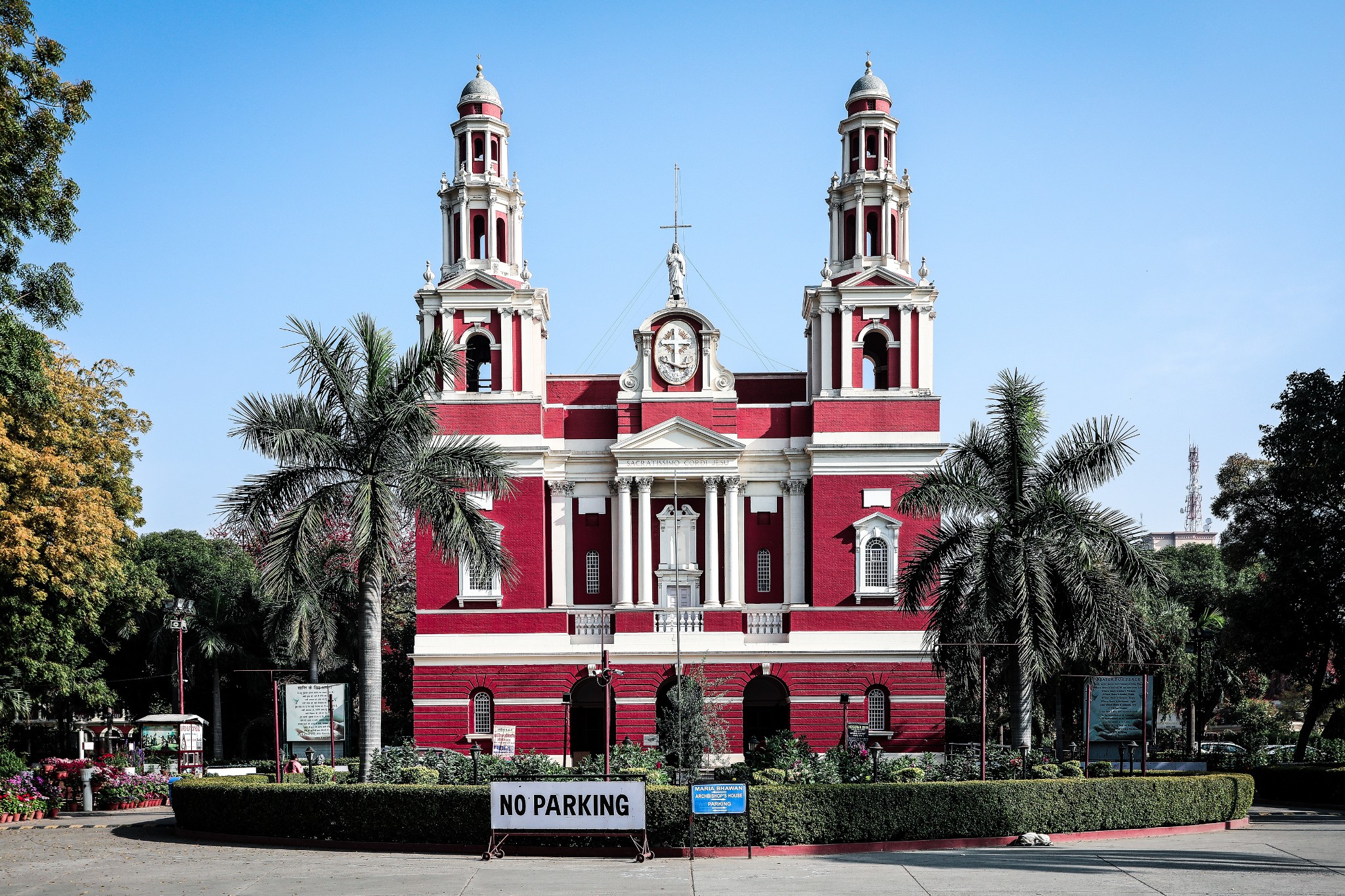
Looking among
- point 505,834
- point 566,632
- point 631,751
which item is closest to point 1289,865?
point 505,834

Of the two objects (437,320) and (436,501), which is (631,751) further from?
(437,320)

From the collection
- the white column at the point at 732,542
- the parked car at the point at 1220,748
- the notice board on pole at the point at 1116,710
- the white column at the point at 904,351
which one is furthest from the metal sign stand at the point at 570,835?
the parked car at the point at 1220,748

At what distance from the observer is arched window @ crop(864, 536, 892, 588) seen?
140 ft

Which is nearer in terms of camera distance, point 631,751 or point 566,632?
point 631,751

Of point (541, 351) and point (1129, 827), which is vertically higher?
point (541, 351)

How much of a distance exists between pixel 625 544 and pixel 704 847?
20.8 meters

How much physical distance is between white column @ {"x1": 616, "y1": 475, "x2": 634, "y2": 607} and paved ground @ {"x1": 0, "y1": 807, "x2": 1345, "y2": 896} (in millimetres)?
19882

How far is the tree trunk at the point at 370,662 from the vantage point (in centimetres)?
2634

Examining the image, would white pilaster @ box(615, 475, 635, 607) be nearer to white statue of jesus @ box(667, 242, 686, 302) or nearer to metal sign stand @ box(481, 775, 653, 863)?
white statue of jesus @ box(667, 242, 686, 302)

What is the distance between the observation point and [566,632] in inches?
1683

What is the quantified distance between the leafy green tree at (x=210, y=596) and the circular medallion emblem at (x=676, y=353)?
18.2 m

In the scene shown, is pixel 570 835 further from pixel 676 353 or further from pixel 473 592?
pixel 676 353

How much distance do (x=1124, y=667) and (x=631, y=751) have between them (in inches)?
758

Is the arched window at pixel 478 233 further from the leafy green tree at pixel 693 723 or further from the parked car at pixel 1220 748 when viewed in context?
the parked car at pixel 1220 748
